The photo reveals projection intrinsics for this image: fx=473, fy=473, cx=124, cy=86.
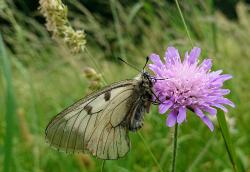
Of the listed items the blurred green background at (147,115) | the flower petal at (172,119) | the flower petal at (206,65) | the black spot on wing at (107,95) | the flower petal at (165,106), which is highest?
the blurred green background at (147,115)

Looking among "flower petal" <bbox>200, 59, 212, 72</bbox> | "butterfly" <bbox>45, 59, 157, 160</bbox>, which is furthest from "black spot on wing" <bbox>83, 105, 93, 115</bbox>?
"flower petal" <bbox>200, 59, 212, 72</bbox>

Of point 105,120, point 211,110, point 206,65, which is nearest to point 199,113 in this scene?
point 211,110

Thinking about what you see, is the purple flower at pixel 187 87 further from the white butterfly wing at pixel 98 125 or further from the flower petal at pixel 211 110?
the white butterfly wing at pixel 98 125

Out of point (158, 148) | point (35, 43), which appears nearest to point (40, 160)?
point (158, 148)

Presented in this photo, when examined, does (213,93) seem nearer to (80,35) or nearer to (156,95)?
(156,95)

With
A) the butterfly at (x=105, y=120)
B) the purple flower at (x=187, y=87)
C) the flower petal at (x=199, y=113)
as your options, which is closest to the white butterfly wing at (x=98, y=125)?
the butterfly at (x=105, y=120)

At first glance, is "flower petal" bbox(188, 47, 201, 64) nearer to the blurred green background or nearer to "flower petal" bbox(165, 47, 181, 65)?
"flower petal" bbox(165, 47, 181, 65)

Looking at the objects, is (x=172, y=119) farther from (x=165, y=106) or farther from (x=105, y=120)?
(x=105, y=120)
